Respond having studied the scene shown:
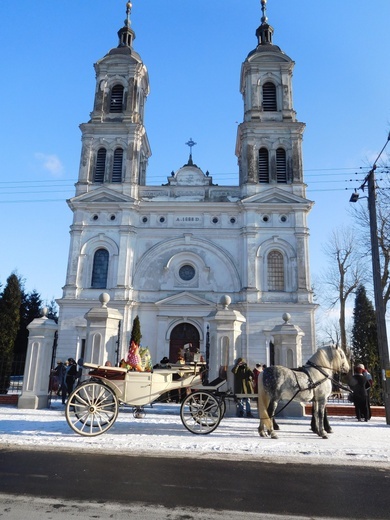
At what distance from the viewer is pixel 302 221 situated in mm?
27484

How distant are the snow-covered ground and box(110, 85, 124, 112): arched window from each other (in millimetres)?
26401

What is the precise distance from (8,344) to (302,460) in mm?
16560

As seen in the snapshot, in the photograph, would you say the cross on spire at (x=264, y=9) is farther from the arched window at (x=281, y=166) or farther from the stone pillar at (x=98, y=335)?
the stone pillar at (x=98, y=335)

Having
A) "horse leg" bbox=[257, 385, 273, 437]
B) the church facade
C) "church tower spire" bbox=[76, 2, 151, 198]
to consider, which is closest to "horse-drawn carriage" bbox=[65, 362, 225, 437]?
A: "horse leg" bbox=[257, 385, 273, 437]

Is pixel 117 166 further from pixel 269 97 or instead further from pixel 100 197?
pixel 269 97

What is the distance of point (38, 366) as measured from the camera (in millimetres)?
13320

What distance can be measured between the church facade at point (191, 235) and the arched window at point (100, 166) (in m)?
0.08

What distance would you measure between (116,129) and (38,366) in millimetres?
21466

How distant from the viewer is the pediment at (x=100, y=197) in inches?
1103

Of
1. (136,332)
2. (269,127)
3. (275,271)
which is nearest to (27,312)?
(136,332)

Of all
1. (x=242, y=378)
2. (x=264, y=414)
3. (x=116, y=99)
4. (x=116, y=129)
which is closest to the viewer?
(x=264, y=414)

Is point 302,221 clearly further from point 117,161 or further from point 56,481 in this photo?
point 56,481

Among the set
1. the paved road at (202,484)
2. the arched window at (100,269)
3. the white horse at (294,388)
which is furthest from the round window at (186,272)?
the paved road at (202,484)

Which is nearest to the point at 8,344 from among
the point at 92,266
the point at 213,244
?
the point at 92,266
